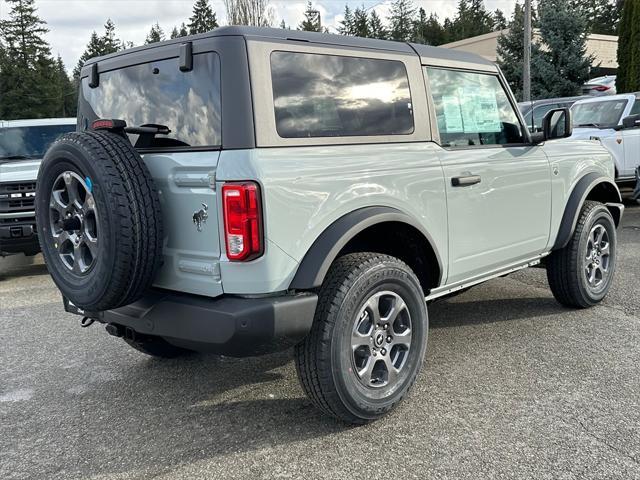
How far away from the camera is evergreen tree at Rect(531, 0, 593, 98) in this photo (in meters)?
22.5

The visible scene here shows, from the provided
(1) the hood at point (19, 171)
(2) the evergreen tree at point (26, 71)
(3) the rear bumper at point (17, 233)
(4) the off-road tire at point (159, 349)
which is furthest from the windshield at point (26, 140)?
(2) the evergreen tree at point (26, 71)

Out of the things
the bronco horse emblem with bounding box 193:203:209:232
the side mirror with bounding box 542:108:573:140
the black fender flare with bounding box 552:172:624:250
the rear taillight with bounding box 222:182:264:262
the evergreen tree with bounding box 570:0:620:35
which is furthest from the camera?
the evergreen tree with bounding box 570:0:620:35

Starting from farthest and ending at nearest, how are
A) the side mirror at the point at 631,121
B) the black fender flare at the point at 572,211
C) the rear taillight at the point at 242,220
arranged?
the side mirror at the point at 631,121
the black fender flare at the point at 572,211
the rear taillight at the point at 242,220

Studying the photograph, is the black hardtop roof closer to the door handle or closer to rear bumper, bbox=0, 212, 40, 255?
the door handle

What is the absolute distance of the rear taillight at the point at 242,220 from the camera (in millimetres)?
2660

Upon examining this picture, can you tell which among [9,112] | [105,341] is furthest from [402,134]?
[9,112]

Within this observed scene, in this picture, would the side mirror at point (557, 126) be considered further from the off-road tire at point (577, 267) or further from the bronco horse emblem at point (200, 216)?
the bronco horse emblem at point (200, 216)

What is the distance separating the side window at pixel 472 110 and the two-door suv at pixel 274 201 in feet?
0.08

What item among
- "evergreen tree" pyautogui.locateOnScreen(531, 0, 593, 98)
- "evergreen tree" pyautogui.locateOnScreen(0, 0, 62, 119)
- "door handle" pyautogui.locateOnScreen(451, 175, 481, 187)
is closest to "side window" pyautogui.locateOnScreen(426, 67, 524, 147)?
"door handle" pyautogui.locateOnScreen(451, 175, 481, 187)

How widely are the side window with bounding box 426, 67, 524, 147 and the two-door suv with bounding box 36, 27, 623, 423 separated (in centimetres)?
2

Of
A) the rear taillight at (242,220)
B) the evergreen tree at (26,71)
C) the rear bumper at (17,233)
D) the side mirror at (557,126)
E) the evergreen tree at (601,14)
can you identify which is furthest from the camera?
the evergreen tree at (601,14)

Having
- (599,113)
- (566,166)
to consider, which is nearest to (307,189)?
(566,166)

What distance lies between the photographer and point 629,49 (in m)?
18.9

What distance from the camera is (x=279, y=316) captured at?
2.74 meters
